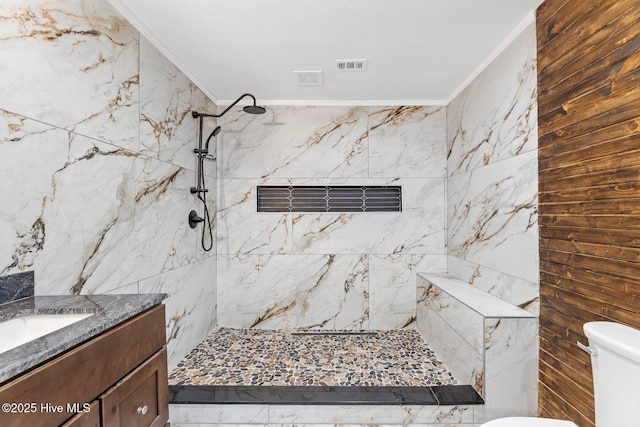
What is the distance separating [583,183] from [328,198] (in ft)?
6.80

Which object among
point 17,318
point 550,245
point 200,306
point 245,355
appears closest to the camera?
point 17,318

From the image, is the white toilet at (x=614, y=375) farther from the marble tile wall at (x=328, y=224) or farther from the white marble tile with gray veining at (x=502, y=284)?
the marble tile wall at (x=328, y=224)

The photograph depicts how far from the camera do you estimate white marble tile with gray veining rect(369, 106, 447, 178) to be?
3193mm

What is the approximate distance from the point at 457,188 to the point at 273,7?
7.00 feet

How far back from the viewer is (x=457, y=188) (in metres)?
2.96

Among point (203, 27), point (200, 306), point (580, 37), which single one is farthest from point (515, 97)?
point (200, 306)

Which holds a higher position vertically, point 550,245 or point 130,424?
point 550,245

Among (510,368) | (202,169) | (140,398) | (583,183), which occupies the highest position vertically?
(202,169)

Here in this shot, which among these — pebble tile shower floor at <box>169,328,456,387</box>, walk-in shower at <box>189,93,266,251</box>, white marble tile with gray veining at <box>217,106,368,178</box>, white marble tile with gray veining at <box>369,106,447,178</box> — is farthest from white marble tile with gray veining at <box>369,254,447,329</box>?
walk-in shower at <box>189,93,266,251</box>

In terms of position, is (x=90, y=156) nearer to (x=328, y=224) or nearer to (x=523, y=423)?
(x=328, y=224)

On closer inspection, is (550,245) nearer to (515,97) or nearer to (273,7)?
(515,97)

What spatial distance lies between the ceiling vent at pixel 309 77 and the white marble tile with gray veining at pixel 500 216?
4.89ft

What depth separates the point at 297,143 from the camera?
125 inches

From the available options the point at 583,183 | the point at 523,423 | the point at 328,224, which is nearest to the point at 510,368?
the point at 523,423
